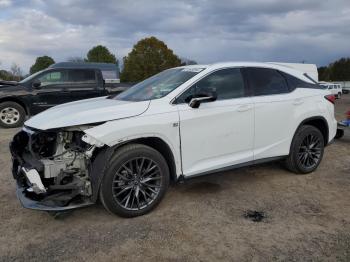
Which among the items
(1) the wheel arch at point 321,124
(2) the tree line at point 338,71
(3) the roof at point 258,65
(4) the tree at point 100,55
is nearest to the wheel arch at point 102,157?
(3) the roof at point 258,65

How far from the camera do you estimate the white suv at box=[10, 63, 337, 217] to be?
154 inches

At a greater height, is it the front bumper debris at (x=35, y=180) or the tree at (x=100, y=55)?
the tree at (x=100, y=55)

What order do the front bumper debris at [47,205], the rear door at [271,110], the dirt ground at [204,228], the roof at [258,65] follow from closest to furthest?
the dirt ground at [204,228] < the front bumper debris at [47,205] < the roof at [258,65] < the rear door at [271,110]

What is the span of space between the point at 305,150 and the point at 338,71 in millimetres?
77729

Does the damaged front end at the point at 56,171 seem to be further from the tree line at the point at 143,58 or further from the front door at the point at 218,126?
the tree line at the point at 143,58

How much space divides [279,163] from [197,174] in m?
2.26

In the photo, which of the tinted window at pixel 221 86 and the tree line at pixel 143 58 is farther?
the tree line at pixel 143 58

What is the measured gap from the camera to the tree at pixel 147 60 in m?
43.7

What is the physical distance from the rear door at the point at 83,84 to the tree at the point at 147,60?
31.5 metres

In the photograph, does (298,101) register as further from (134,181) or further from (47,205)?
(47,205)

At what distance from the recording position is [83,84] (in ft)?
38.5

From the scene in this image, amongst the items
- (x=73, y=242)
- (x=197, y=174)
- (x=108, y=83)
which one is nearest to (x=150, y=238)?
(x=73, y=242)

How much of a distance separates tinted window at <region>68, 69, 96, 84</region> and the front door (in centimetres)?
779

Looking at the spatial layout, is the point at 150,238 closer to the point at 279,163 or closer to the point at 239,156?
the point at 239,156
